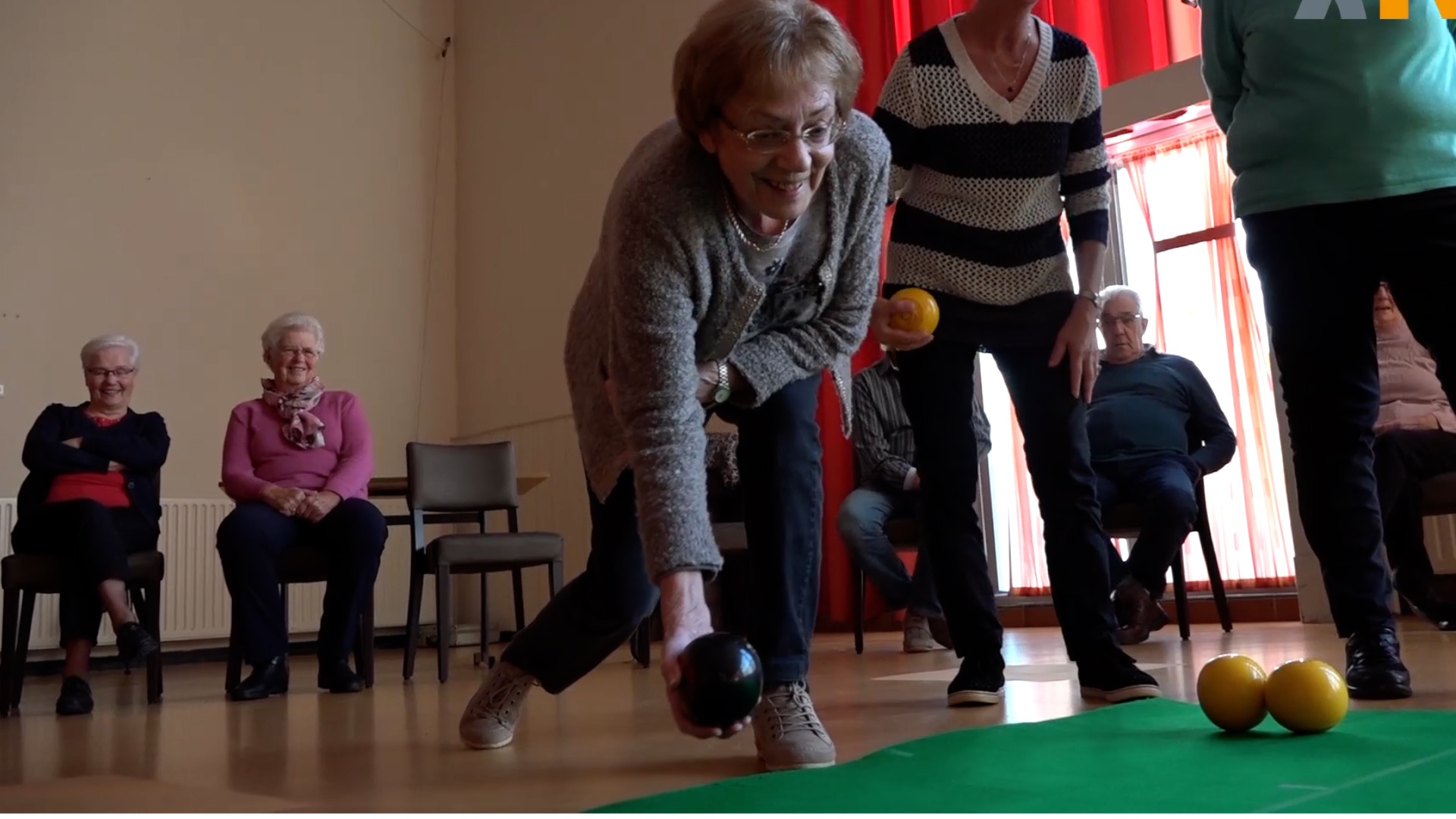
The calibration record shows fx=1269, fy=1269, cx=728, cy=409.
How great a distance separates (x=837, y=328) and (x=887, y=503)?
2897 mm

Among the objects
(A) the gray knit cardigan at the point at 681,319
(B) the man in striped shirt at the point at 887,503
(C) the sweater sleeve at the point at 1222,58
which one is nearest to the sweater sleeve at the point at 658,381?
(A) the gray knit cardigan at the point at 681,319

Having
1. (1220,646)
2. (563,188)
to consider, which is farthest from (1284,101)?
(563,188)

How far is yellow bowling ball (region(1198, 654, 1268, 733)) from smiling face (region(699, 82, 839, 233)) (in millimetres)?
797

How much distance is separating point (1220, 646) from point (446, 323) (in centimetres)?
484

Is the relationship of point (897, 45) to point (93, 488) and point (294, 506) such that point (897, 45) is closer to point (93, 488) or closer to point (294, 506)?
point (294, 506)

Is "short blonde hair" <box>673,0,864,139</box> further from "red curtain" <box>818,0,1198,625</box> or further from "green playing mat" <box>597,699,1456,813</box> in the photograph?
"red curtain" <box>818,0,1198,625</box>

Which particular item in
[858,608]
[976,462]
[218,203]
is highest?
[218,203]

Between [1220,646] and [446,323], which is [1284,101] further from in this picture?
[446,323]

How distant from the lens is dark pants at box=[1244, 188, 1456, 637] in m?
1.99

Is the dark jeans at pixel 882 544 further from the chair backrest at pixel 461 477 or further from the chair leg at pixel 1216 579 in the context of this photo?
the chair backrest at pixel 461 477

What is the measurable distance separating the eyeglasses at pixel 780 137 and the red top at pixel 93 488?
2.82m

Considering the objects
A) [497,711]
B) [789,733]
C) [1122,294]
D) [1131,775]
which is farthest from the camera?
[1122,294]

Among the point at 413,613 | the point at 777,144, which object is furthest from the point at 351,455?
the point at 777,144

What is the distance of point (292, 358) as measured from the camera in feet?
12.8
